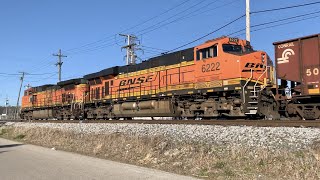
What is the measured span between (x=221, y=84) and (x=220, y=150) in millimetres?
6930

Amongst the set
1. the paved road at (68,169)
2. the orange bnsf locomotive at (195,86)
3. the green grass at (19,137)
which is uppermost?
the orange bnsf locomotive at (195,86)

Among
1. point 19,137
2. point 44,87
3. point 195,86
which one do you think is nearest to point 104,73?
point 19,137

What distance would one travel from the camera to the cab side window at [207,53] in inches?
651

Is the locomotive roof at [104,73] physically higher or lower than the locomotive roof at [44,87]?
higher

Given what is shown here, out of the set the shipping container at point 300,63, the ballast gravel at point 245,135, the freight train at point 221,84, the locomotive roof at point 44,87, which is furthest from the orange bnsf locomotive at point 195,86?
the locomotive roof at point 44,87

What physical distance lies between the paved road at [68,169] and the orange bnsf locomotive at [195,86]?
7248mm

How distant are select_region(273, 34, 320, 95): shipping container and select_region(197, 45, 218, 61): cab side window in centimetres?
306

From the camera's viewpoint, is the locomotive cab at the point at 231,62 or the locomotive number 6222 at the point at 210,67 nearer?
the locomotive cab at the point at 231,62

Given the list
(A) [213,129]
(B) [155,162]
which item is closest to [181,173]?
(B) [155,162]

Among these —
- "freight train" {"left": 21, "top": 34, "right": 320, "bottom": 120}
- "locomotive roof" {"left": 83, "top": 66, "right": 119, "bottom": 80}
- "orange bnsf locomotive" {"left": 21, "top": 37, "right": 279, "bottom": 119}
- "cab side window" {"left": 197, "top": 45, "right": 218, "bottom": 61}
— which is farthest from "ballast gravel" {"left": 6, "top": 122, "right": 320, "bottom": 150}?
"locomotive roof" {"left": 83, "top": 66, "right": 119, "bottom": 80}

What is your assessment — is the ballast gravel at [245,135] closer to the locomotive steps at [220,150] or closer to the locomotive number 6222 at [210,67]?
the locomotive steps at [220,150]

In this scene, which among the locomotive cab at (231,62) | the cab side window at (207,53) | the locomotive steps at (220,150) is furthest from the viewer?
the cab side window at (207,53)

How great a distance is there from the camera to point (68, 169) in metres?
9.02

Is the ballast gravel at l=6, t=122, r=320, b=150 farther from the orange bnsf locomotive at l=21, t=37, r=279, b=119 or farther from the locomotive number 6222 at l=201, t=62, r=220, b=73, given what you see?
the locomotive number 6222 at l=201, t=62, r=220, b=73
